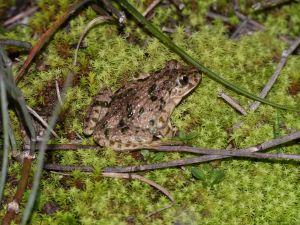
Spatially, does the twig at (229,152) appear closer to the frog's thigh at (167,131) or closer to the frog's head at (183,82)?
the frog's thigh at (167,131)

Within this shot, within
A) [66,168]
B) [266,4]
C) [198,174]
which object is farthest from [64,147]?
[266,4]

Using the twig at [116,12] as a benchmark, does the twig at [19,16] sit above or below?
below

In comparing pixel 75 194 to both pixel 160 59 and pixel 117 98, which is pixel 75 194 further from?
pixel 160 59

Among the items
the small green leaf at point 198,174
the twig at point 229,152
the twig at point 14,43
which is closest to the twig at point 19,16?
the twig at point 14,43

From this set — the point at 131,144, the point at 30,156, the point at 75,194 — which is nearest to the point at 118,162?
the point at 131,144

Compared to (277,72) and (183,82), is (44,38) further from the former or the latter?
(277,72)

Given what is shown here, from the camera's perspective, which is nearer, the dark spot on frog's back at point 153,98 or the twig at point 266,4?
the dark spot on frog's back at point 153,98
